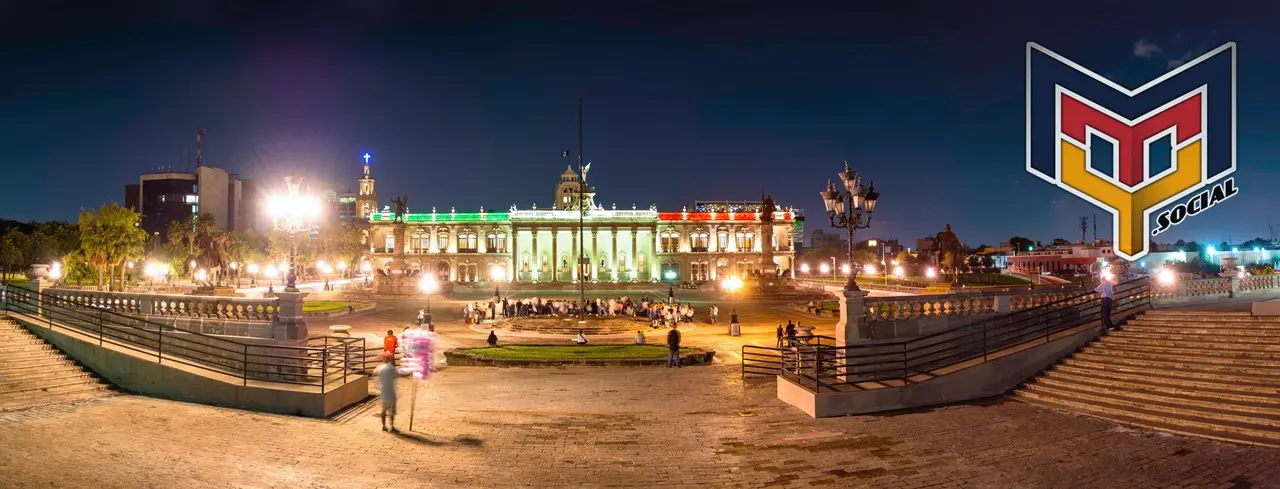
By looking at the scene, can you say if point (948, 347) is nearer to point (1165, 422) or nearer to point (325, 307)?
point (1165, 422)

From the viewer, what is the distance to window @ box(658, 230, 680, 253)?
95312 mm

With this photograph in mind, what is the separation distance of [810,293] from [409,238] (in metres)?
62.1

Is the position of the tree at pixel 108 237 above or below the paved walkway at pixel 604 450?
above

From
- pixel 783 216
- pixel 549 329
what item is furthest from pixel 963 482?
pixel 783 216

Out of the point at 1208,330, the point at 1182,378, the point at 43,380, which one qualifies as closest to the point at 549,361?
the point at 43,380

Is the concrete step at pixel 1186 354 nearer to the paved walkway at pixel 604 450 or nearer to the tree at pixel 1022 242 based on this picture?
the paved walkway at pixel 604 450

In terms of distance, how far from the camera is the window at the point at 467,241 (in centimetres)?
9306

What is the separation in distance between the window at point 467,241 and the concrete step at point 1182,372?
86365 millimetres

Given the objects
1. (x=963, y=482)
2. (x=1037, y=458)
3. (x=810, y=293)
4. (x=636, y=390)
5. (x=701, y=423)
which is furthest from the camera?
(x=810, y=293)

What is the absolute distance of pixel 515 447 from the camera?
9875mm

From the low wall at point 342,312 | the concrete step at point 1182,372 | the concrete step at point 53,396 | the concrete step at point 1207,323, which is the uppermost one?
the concrete step at point 1207,323

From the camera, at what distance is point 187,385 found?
41.9ft

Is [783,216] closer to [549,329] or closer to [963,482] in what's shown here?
[549,329]

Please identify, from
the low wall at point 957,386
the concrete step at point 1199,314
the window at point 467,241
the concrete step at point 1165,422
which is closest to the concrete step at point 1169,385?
the low wall at point 957,386
